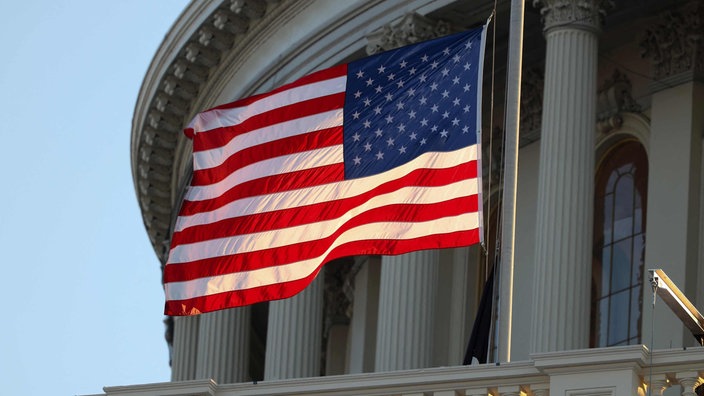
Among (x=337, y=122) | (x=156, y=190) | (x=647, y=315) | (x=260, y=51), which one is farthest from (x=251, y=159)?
(x=156, y=190)

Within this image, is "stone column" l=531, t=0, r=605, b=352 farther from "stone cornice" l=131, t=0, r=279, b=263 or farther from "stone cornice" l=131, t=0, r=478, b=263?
"stone cornice" l=131, t=0, r=279, b=263

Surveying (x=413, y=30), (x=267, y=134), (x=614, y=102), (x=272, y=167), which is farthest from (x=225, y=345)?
(x=272, y=167)

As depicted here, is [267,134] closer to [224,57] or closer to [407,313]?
[407,313]

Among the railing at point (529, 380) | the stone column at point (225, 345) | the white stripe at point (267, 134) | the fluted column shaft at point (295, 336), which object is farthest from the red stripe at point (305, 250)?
the stone column at point (225, 345)

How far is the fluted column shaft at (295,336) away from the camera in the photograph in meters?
Answer: 39.8

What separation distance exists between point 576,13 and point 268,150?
28.1 ft

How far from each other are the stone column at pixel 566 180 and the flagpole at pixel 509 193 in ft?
25.1

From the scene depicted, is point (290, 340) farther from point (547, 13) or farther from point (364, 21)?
point (547, 13)

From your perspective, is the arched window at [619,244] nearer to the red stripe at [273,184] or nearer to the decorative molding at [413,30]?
the decorative molding at [413,30]

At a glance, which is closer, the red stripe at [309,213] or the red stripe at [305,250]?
the red stripe at [305,250]

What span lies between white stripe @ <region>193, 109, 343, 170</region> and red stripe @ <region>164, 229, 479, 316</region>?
6.39ft

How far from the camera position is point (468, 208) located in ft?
84.3

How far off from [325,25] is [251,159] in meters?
12.3

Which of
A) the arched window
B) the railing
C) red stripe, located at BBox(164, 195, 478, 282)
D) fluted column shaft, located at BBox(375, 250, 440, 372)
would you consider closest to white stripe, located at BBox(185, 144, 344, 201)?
red stripe, located at BBox(164, 195, 478, 282)
